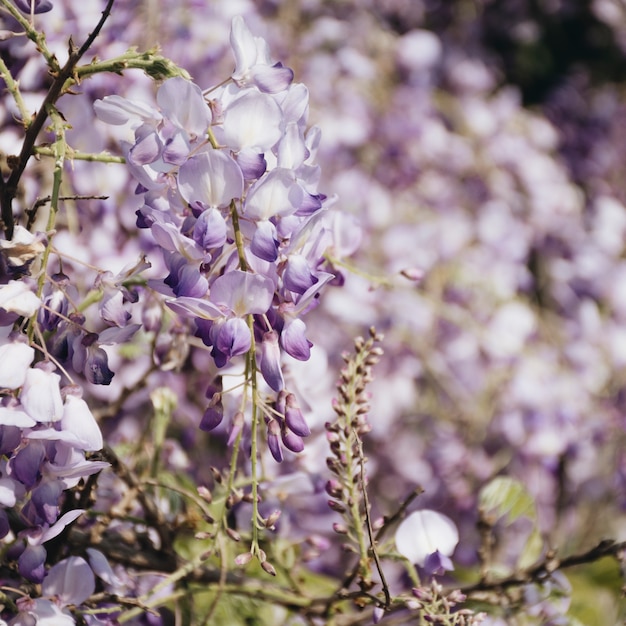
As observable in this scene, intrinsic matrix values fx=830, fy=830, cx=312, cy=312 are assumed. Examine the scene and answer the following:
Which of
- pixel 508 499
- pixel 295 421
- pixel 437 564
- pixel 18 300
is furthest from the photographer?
pixel 508 499

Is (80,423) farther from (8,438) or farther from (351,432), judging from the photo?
(351,432)

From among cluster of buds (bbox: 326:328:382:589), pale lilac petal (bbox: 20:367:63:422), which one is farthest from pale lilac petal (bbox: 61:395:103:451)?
cluster of buds (bbox: 326:328:382:589)

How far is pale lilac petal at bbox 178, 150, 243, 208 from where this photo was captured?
0.73 m

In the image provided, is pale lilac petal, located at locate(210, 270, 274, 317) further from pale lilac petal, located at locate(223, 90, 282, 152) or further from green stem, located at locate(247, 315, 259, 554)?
pale lilac petal, located at locate(223, 90, 282, 152)

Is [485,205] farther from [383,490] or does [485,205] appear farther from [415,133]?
[383,490]

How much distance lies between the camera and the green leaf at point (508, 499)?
1147 mm

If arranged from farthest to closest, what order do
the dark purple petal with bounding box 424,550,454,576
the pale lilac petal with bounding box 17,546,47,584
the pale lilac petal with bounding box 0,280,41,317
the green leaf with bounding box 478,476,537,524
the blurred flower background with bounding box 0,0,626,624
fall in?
the blurred flower background with bounding box 0,0,626,624, the green leaf with bounding box 478,476,537,524, the dark purple petal with bounding box 424,550,454,576, the pale lilac petal with bounding box 17,546,47,584, the pale lilac petal with bounding box 0,280,41,317

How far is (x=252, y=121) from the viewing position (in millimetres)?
746

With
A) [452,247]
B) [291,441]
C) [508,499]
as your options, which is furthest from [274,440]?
[452,247]

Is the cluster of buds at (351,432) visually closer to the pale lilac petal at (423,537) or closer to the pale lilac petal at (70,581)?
the pale lilac petal at (423,537)

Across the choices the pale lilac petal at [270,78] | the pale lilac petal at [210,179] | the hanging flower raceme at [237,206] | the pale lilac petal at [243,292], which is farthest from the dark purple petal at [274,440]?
the pale lilac petal at [270,78]

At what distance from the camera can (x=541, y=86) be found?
3938 mm

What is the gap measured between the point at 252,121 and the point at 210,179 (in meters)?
0.07

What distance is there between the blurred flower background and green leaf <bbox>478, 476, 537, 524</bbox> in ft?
0.77
